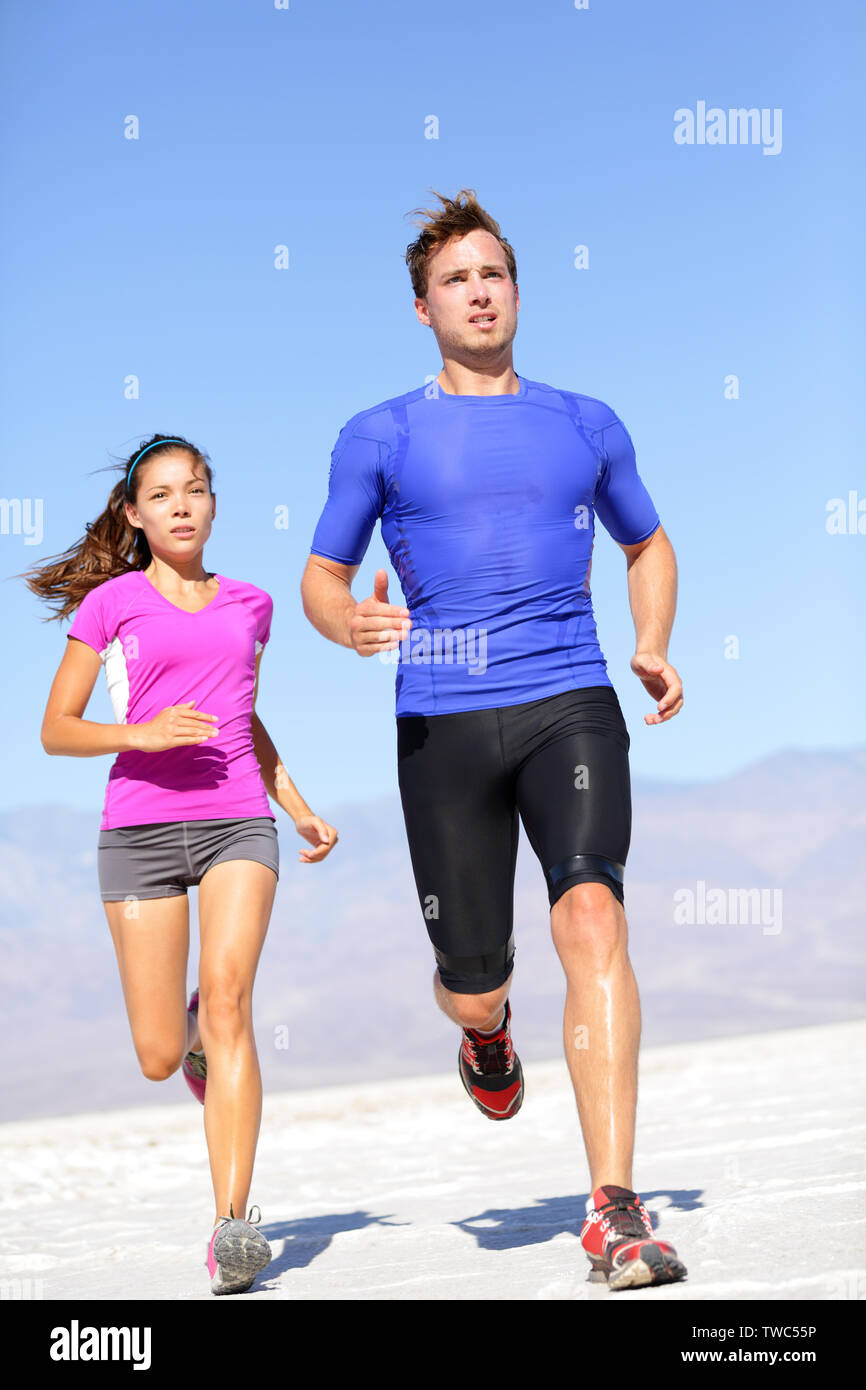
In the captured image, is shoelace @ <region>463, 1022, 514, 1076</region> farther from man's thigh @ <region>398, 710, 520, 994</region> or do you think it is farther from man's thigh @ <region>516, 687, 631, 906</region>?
man's thigh @ <region>516, 687, 631, 906</region>

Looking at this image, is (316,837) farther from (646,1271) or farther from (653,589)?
(646,1271)

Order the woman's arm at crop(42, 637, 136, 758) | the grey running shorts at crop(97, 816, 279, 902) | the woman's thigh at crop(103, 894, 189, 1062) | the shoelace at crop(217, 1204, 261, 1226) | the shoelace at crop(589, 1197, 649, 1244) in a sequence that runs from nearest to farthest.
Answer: the shoelace at crop(589, 1197, 649, 1244)
the shoelace at crop(217, 1204, 261, 1226)
the woman's arm at crop(42, 637, 136, 758)
the grey running shorts at crop(97, 816, 279, 902)
the woman's thigh at crop(103, 894, 189, 1062)

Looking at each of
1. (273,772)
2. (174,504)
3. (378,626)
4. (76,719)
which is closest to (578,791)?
(378,626)

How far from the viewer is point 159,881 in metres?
5.06

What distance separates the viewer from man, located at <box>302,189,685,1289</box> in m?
4.09

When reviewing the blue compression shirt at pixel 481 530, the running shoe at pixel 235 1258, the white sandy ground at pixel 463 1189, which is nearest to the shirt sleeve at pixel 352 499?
the blue compression shirt at pixel 481 530

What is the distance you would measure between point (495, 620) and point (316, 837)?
3.86 feet

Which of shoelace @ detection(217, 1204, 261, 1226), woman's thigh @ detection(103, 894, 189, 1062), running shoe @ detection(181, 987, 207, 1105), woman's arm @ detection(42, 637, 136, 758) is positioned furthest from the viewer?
running shoe @ detection(181, 987, 207, 1105)

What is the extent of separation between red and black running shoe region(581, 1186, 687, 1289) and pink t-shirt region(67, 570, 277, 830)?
1903mm

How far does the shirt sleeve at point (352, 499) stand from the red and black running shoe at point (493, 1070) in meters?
1.73

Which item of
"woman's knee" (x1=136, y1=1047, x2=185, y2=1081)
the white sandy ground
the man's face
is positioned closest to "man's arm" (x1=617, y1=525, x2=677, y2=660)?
the man's face

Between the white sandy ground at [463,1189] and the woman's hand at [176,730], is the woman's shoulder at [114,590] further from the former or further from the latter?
the white sandy ground at [463,1189]

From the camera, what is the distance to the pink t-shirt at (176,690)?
16.4 feet
